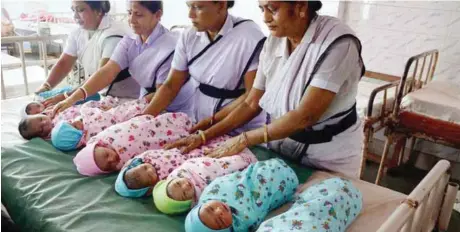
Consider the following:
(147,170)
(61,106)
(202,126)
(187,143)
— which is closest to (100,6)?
(61,106)

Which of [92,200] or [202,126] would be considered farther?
[202,126]

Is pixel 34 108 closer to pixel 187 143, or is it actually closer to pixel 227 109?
pixel 187 143

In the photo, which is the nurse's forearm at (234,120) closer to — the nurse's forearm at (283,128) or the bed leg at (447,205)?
the nurse's forearm at (283,128)

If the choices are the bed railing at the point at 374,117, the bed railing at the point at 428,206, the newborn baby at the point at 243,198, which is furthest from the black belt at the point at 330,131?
the bed railing at the point at 374,117

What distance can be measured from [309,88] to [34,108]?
62.3 inches

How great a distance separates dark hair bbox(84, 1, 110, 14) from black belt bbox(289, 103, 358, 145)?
4.87ft

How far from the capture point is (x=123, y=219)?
1.24m

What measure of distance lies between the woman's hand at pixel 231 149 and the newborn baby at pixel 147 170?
0.32ft

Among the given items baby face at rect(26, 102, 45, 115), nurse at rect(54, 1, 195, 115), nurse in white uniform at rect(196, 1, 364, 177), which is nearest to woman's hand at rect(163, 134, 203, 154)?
nurse in white uniform at rect(196, 1, 364, 177)

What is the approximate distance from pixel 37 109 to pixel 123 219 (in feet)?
3.98

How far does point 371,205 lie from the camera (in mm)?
1362

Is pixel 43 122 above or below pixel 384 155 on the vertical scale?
above

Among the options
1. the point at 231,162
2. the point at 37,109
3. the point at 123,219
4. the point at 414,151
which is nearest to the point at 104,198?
the point at 123,219

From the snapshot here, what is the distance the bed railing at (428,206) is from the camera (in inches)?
38.1
